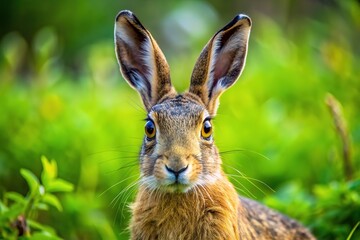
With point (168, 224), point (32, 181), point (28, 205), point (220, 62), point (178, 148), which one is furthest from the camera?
point (220, 62)

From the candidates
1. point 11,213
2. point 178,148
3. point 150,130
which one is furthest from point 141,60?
point 11,213

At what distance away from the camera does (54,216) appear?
24.3ft

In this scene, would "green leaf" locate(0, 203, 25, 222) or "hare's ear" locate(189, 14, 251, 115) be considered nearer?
"green leaf" locate(0, 203, 25, 222)

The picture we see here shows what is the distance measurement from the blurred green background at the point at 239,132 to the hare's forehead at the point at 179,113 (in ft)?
1.73

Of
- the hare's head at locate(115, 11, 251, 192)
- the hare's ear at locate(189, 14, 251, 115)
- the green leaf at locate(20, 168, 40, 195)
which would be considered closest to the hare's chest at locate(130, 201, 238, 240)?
the hare's head at locate(115, 11, 251, 192)

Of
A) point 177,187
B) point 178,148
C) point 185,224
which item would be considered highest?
point 178,148

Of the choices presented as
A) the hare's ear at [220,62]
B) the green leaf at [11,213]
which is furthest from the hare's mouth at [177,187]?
A: the green leaf at [11,213]

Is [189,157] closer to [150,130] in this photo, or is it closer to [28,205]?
[150,130]

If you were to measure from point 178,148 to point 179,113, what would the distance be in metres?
0.34

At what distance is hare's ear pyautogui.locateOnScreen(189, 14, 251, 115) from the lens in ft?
19.5

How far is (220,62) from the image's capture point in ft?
20.4

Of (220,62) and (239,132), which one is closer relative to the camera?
(220,62)

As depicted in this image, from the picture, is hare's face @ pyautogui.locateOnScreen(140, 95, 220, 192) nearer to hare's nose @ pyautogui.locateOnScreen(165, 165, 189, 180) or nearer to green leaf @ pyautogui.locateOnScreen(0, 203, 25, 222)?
hare's nose @ pyautogui.locateOnScreen(165, 165, 189, 180)

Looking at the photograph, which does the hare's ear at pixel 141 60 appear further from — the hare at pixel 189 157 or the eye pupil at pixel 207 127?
the eye pupil at pixel 207 127
